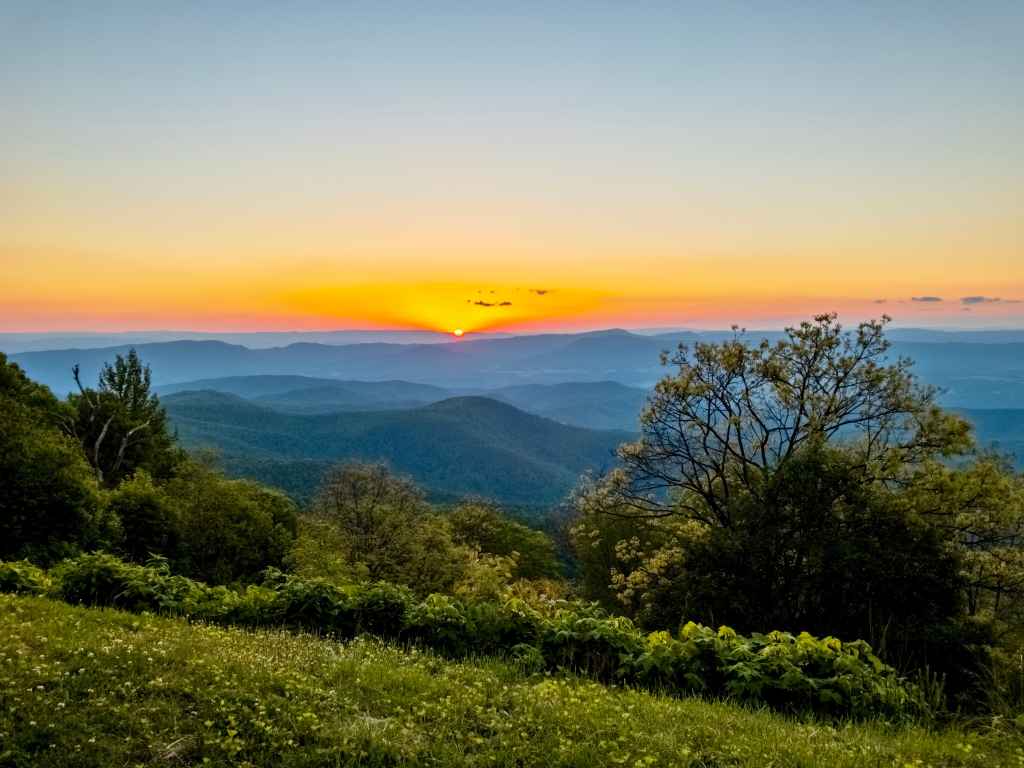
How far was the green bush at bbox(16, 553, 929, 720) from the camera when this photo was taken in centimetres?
752

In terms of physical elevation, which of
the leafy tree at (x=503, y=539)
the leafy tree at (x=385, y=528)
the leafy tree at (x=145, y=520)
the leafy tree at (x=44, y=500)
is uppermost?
the leafy tree at (x=44, y=500)

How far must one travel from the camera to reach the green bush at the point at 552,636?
752 cm

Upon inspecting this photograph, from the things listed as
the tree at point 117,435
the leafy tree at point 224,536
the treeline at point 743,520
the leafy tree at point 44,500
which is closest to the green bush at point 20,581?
the treeline at point 743,520

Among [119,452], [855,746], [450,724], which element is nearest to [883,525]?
[855,746]

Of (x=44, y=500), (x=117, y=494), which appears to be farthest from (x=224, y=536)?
(x=44, y=500)

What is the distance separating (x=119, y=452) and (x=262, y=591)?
3367 centimetres

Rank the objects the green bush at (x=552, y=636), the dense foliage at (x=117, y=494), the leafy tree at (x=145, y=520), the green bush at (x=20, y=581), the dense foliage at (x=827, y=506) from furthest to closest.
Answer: the leafy tree at (x=145, y=520) < the dense foliage at (x=117, y=494) < the dense foliage at (x=827, y=506) < the green bush at (x=20, y=581) < the green bush at (x=552, y=636)

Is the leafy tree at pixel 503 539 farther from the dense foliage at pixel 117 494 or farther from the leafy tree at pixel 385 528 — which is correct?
the dense foliage at pixel 117 494

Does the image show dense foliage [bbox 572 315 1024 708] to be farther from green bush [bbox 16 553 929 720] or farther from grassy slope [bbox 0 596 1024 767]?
grassy slope [bbox 0 596 1024 767]

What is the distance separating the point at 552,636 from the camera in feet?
28.7

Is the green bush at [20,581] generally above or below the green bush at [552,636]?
above

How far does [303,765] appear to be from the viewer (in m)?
5.05

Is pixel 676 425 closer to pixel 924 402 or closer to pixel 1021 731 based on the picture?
pixel 924 402

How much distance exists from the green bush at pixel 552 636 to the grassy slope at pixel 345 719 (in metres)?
0.74
